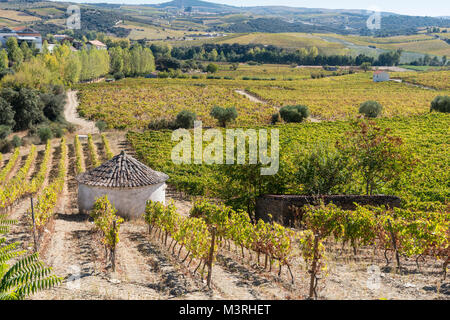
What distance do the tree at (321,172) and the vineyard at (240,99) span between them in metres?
25.2

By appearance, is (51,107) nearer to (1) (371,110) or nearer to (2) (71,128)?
(2) (71,128)

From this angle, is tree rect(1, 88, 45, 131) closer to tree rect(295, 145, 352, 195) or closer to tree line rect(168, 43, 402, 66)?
tree rect(295, 145, 352, 195)

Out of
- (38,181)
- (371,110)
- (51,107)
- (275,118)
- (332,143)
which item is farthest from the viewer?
(371,110)

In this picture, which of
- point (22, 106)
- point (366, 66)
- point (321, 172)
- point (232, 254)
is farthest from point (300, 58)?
point (232, 254)

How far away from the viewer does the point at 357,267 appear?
42.0ft

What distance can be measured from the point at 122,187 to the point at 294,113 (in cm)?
4394

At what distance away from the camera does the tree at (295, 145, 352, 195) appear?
68.6 ft

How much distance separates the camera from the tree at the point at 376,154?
2117 cm

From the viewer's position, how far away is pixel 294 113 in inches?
2367

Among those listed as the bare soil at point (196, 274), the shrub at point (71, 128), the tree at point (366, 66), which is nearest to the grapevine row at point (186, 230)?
the bare soil at point (196, 274)

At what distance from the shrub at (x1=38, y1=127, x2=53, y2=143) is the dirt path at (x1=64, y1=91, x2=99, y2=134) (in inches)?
246

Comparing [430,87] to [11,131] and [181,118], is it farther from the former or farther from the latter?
[11,131]

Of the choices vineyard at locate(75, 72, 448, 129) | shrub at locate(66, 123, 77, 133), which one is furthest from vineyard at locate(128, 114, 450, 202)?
shrub at locate(66, 123, 77, 133)

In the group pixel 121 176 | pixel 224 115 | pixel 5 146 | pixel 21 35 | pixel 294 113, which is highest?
pixel 21 35
